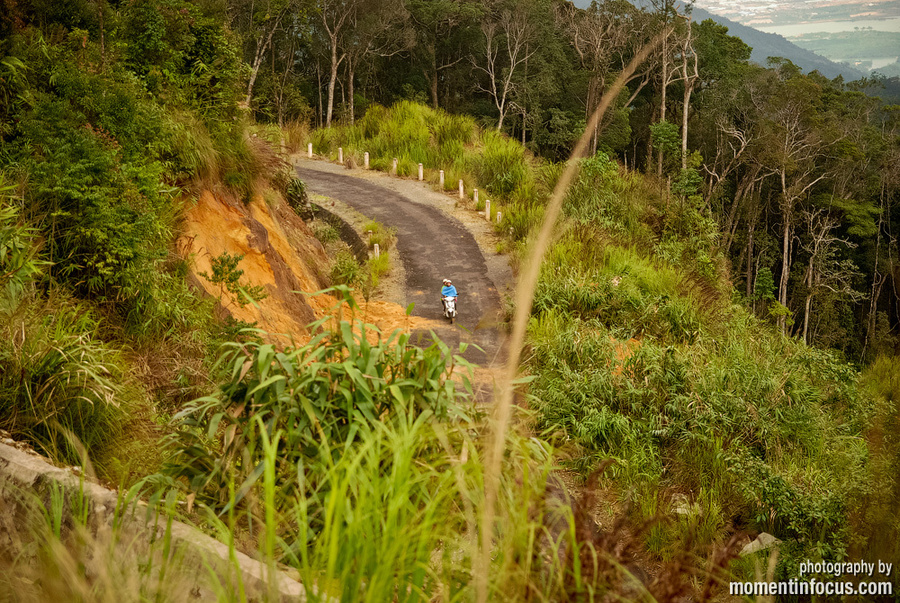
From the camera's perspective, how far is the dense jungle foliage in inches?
93.7

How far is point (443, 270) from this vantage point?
15250 millimetres

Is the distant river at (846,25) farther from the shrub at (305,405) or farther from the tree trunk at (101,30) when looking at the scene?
the shrub at (305,405)

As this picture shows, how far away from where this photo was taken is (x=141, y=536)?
2600mm

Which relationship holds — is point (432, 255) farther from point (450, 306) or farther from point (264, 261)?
point (264, 261)

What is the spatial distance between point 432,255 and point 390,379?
12944mm

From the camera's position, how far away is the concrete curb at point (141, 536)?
2.18 m

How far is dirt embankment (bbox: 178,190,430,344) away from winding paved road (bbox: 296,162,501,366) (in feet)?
3.11

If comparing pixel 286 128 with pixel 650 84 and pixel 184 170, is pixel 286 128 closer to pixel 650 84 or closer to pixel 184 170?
pixel 184 170

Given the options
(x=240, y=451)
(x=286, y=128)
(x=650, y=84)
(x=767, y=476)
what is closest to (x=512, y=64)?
(x=650, y=84)

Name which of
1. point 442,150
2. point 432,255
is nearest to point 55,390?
point 432,255

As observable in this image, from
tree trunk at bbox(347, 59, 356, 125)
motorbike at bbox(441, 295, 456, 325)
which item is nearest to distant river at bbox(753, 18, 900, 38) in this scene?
tree trunk at bbox(347, 59, 356, 125)

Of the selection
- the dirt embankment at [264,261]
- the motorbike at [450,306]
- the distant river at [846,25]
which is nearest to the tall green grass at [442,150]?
the motorbike at [450,306]

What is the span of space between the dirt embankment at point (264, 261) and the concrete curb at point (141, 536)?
495 cm

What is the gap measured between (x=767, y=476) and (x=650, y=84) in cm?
4071
